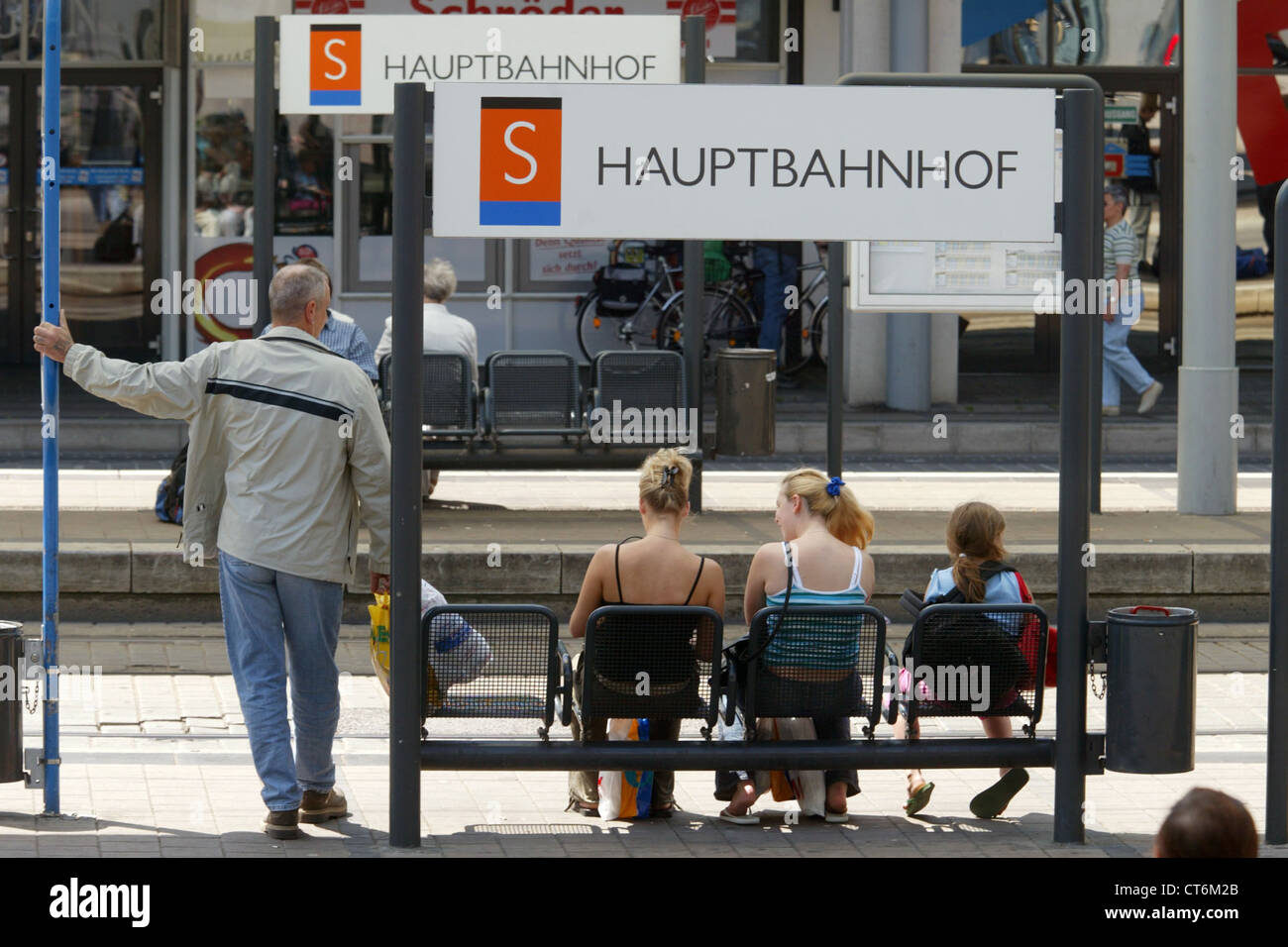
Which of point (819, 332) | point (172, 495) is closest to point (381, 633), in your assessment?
point (172, 495)

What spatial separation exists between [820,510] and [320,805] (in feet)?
5.69

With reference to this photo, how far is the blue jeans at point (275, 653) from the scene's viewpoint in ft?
19.0

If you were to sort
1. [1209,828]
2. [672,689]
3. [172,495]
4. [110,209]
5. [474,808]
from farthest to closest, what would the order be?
1. [110,209]
2. [172,495]
3. [474,808]
4. [672,689]
5. [1209,828]

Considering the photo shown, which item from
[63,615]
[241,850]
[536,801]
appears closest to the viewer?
[241,850]

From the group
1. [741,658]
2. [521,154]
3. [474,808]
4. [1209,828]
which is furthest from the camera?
[474,808]

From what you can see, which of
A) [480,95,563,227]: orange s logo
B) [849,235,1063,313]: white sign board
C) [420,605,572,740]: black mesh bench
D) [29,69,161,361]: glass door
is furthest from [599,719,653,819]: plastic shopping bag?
[29,69,161,361]: glass door

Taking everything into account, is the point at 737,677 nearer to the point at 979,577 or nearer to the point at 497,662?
the point at 497,662

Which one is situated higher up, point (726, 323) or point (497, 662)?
point (726, 323)

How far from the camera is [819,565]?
619 cm

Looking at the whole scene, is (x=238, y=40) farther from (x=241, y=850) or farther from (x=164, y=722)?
(x=241, y=850)

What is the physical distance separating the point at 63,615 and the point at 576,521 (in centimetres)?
269
